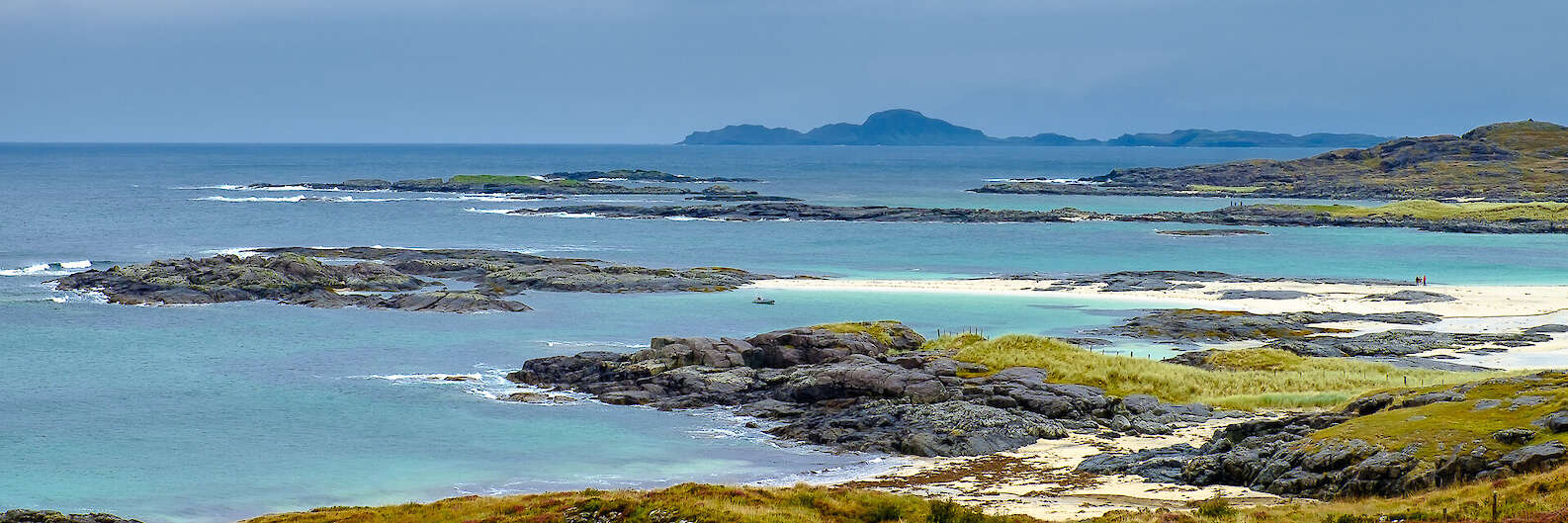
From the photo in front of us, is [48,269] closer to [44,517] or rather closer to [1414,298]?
[44,517]

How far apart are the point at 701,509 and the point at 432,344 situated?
3565cm

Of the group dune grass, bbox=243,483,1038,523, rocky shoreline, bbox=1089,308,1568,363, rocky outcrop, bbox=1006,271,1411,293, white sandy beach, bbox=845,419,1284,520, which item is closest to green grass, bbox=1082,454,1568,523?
white sandy beach, bbox=845,419,1284,520

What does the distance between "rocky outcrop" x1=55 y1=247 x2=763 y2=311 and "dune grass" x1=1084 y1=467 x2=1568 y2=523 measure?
46927mm

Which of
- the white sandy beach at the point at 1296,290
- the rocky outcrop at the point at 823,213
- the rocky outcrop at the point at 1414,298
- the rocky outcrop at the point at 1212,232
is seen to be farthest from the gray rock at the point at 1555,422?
the rocky outcrop at the point at 823,213

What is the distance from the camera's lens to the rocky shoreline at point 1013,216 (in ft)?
427

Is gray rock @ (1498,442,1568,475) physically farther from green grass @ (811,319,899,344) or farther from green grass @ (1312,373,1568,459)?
green grass @ (811,319,899,344)

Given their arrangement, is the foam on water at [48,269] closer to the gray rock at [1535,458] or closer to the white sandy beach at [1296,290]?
the white sandy beach at [1296,290]

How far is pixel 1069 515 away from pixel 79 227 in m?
114

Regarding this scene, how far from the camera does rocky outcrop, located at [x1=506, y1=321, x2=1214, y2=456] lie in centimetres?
3900

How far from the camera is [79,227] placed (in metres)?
122

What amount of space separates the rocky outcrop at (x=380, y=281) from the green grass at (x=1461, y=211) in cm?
7650

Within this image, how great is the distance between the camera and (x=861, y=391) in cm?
4319

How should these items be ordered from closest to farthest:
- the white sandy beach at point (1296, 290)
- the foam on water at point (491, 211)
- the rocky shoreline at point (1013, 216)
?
the white sandy beach at point (1296, 290), the rocky shoreline at point (1013, 216), the foam on water at point (491, 211)

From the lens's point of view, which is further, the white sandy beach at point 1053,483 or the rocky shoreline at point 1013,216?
the rocky shoreline at point 1013,216
